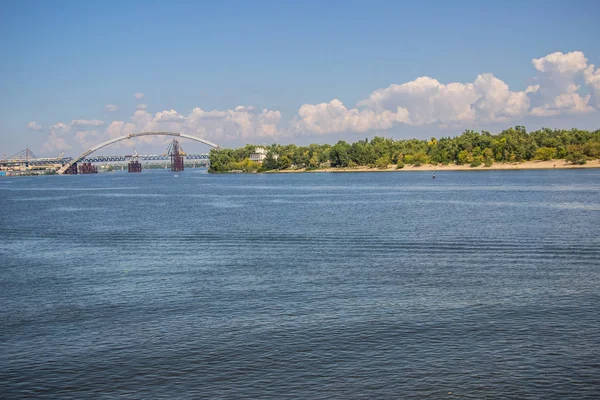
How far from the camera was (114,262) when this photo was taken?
3481 cm

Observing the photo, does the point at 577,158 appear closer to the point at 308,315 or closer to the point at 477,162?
the point at 477,162

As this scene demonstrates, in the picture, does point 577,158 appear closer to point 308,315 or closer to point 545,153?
point 545,153

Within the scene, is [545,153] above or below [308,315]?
above

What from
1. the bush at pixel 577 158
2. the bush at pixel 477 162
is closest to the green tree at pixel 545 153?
the bush at pixel 577 158

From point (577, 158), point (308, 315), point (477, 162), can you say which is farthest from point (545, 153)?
point (308, 315)

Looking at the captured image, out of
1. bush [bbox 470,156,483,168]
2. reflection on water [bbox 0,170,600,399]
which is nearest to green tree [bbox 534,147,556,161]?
bush [bbox 470,156,483,168]

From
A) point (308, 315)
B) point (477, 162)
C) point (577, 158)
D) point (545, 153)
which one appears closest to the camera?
point (308, 315)

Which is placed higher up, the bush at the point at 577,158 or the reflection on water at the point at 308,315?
the bush at the point at 577,158

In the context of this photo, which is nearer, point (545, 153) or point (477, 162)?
point (545, 153)

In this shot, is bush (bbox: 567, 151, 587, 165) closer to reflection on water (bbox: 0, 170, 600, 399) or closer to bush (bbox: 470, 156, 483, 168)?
bush (bbox: 470, 156, 483, 168)

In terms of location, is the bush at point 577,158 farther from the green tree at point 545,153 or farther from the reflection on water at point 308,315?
the reflection on water at point 308,315

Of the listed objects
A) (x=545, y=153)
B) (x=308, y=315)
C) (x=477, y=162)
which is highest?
(x=545, y=153)

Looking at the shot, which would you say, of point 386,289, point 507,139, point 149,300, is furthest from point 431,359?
point 507,139

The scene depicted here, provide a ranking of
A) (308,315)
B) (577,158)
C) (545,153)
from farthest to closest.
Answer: (545,153) < (577,158) < (308,315)
